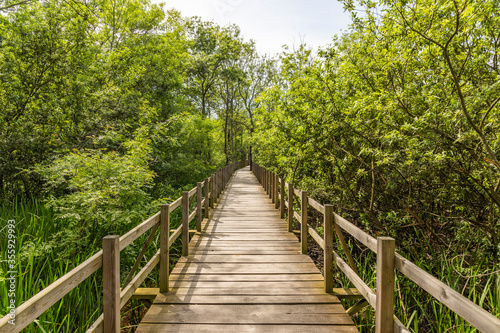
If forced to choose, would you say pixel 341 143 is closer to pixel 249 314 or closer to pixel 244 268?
pixel 244 268

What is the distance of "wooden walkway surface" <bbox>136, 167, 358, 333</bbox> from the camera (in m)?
2.84

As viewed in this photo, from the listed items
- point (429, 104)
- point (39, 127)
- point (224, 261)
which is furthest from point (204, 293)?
point (39, 127)

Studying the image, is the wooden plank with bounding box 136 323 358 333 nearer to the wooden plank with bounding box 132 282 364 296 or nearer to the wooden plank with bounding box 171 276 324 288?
the wooden plank with bounding box 132 282 364 296

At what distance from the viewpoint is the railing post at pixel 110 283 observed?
2.20 m

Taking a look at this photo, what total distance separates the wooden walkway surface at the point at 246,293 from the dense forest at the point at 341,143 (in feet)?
3.68

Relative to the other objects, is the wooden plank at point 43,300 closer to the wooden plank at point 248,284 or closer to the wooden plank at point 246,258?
the wooden plank at point 248,284

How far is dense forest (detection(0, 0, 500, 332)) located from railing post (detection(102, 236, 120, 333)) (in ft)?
5.20

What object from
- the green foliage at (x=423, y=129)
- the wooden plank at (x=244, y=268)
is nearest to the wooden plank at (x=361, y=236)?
the wooden plank at (x=244, y=268)

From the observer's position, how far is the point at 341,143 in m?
6.70

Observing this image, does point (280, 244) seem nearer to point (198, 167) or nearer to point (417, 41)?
point (417, 41)

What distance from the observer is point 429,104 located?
4258mm

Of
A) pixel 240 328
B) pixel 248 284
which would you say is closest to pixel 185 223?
pixel 248 284

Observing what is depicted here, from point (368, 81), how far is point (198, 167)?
40.4ft

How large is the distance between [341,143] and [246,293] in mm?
4485
